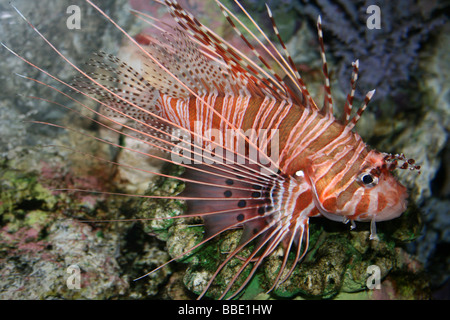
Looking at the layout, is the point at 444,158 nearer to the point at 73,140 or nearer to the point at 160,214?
the point at 160,214

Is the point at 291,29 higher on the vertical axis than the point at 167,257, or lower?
higher

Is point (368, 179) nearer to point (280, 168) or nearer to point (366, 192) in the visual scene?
point (366, 192)

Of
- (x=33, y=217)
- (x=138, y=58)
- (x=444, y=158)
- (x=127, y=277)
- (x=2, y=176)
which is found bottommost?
(x=127, y=277)

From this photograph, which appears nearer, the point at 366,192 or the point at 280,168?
the point at 366,192

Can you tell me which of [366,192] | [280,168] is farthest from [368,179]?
[280,168]

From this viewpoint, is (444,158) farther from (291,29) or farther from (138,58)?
(138,58)

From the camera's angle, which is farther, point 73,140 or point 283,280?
point 73,140

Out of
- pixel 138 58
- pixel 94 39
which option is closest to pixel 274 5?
pixel 138 58

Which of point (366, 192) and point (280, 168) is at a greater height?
point (280, 168)

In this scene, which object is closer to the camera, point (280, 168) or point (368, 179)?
point (368, 179)
